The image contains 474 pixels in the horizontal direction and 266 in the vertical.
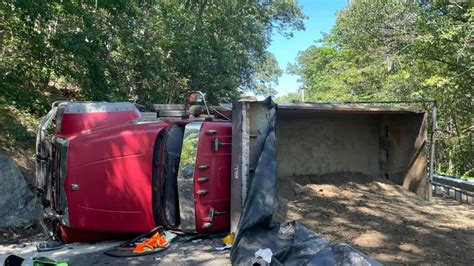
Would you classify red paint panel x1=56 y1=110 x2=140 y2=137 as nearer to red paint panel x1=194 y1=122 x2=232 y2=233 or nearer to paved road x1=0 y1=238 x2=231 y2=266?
red paint panel x1=194 y1=122 x2=232 y2=233

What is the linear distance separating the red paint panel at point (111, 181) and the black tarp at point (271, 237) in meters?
1.02

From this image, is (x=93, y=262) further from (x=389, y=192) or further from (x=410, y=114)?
(x=410, y=114)

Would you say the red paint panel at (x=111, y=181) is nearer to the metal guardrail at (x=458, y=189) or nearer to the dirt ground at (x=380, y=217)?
the dirt ground at (x=380, y=217)

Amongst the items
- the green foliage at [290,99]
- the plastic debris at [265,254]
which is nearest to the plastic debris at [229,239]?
the plastic debris at [265,254]

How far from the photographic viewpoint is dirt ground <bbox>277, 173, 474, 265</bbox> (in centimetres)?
415

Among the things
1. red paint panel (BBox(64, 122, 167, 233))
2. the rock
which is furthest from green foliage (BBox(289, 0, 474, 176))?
the rock

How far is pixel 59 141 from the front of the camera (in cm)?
443

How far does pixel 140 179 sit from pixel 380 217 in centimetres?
294

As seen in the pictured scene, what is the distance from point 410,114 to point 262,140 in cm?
407

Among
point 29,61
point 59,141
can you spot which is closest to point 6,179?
point 29,61

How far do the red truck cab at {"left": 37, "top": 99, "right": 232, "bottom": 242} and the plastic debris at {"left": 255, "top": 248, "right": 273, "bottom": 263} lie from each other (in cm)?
97

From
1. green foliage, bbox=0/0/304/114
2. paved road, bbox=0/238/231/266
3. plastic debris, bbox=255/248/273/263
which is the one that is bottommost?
paved road, bbox=0/238/231/266

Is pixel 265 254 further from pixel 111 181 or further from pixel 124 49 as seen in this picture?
pixel 124 49

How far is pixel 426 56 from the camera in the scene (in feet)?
47.8
